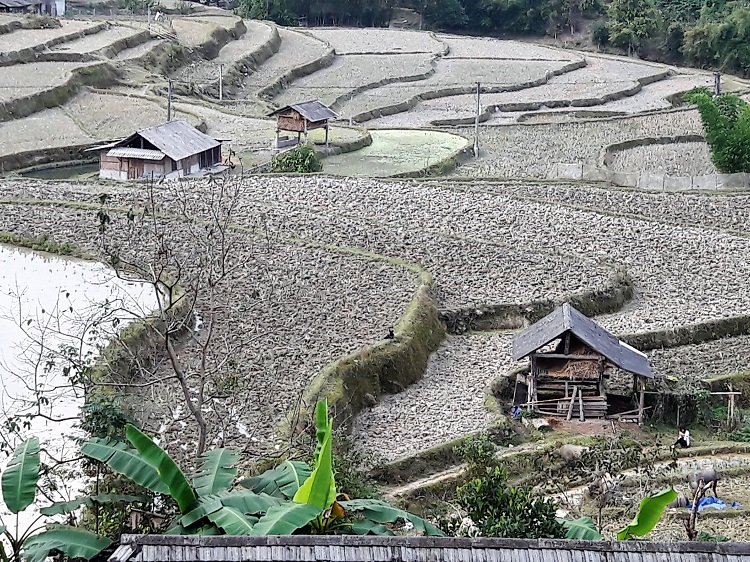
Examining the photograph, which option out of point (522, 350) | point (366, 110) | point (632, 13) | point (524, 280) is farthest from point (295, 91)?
point (522, 350)

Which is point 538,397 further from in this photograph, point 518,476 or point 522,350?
point 518,476

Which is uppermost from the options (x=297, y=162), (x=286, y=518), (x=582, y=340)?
(x=286, y=518)

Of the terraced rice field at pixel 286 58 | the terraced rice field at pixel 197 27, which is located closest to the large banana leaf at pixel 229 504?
the terraced rice field at pixel 286 58

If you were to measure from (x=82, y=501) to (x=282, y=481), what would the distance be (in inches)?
47.4

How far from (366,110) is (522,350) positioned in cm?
2153

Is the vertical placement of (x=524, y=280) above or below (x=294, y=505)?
below

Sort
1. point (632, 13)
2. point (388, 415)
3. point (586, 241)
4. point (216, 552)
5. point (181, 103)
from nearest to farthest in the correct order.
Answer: point (216, 552), point (388, 415), point (586, 241), point (181, 103), point (632, 13)

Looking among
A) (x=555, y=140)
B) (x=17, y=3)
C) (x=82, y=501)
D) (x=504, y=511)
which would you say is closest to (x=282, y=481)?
(x=82, y=501)

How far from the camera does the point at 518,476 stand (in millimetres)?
10898

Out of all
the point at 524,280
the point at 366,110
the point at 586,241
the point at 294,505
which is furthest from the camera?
the point at 366,110

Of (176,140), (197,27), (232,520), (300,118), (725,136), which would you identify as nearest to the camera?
(232,520)

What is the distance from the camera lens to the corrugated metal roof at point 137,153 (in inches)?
905

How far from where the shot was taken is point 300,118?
87.5 feet

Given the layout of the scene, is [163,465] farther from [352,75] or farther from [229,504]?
[352,75]
